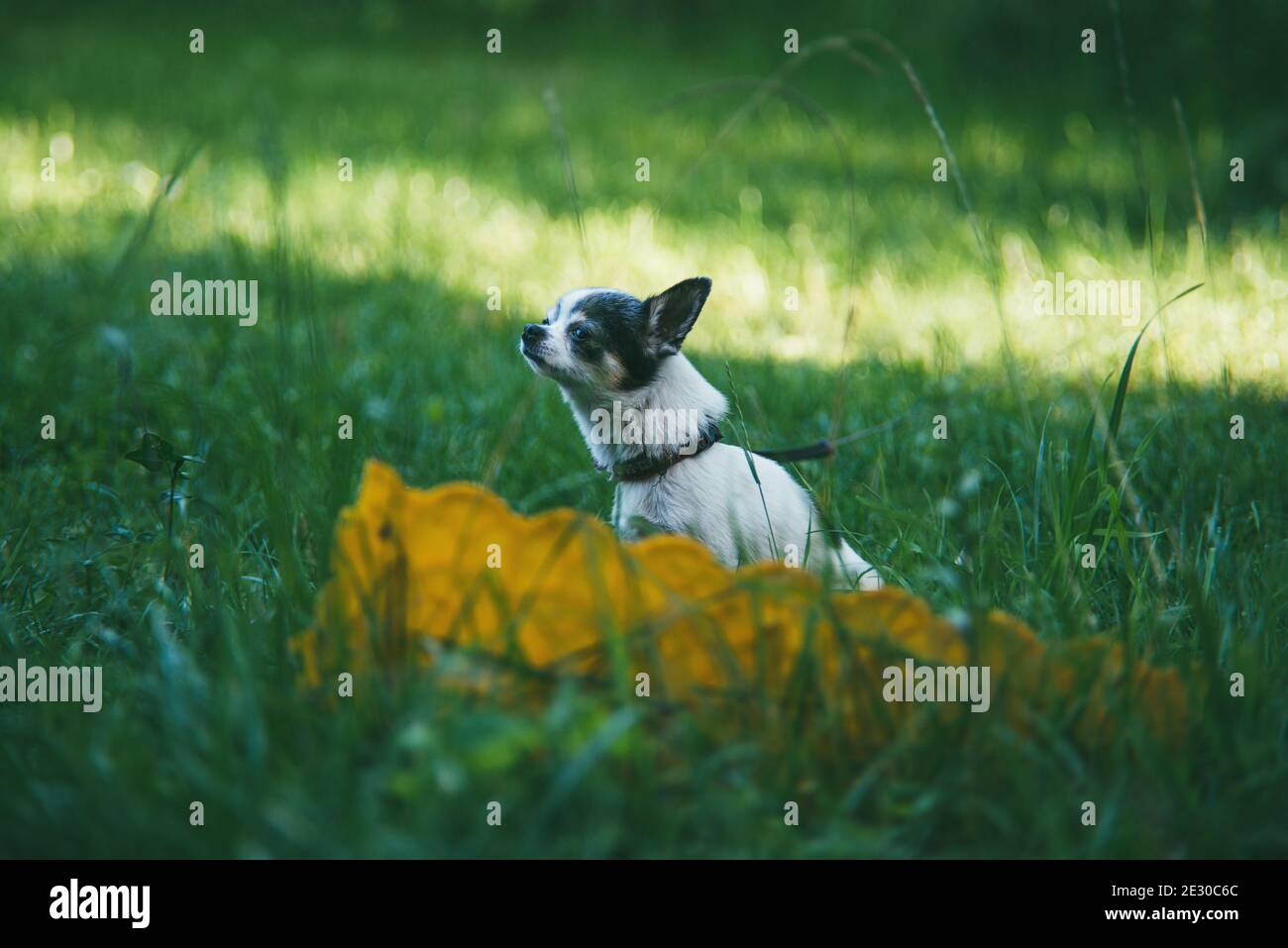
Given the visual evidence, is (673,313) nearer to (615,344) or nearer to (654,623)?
(615,344)

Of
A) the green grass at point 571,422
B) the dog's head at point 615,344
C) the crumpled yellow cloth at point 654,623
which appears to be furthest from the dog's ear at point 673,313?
the crumpled yellow cloth at point 654,623

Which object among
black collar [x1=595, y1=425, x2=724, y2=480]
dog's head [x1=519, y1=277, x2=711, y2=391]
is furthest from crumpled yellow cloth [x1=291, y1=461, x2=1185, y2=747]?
dog's head [x1=519, y1=277, x2=711, y2=391]

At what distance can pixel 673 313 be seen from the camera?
10.2 ft

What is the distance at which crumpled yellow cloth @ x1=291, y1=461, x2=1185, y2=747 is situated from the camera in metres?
1.95

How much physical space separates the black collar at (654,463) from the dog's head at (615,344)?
9.1 inches

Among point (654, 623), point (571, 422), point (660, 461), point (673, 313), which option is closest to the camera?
point (654, 623)

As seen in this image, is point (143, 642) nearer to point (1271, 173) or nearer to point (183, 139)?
point (183, 139)

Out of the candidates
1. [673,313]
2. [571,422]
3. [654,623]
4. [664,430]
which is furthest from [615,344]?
[654,623]

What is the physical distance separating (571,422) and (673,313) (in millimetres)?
1167

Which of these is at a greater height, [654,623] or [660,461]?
[660,461]

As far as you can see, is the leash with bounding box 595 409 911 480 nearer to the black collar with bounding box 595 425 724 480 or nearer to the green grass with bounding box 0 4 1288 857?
the black collar with bounding box 595 425 724 480

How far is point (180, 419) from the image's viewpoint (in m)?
4.06

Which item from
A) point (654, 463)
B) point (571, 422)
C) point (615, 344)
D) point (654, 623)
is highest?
point (615, 344)
